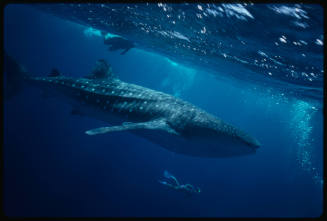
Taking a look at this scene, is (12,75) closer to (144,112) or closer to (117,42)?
(144,112)

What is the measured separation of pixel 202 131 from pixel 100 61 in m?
5.99

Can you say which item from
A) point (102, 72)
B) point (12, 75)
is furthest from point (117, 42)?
point (102, 72)

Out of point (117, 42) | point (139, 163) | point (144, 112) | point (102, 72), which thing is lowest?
point (139, 163)

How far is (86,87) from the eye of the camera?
10.0 metres

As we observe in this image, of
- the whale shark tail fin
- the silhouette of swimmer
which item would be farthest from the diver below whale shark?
the silhouette of swimmer

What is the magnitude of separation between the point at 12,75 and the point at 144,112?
25.3 ft

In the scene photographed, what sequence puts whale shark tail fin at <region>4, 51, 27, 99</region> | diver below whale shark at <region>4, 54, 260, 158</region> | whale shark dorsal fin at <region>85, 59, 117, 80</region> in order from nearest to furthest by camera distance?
diver below whale shark at <region>4, 54, 260, 158</region> → whale shark dorsal fin at <region>85, 59, 117, 80</region> → whale shark tail fin at <region>4, 51, 27, 99</region>

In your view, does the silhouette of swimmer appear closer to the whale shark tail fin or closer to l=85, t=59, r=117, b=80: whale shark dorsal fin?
the whale shark tail fin

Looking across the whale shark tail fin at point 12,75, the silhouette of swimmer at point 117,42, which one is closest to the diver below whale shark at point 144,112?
the whale shark tail fin at point 12,75

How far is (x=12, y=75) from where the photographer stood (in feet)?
39.4

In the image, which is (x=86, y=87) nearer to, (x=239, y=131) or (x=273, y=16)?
(x=239, y=131)

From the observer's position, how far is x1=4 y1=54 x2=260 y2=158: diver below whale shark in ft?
23.9

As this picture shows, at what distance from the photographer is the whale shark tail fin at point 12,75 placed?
11.8 metres

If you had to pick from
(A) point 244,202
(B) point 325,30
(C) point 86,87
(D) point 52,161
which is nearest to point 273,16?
(B) point 325,30
